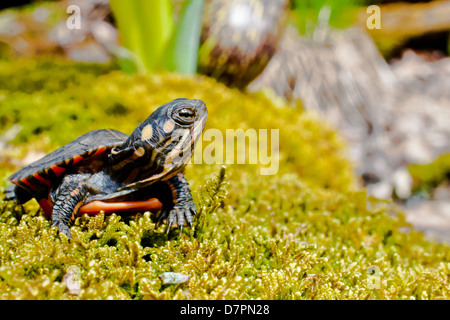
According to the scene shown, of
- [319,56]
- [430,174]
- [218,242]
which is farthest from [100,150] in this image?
[430,174]

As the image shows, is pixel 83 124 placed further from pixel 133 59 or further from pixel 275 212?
pixel 275 212

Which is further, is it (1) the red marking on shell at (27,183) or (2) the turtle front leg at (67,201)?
(1) the red marking on shell at (27,183)

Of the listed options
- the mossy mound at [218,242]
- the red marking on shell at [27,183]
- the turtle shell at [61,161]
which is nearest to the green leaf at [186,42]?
the mossy mound at [218,242]

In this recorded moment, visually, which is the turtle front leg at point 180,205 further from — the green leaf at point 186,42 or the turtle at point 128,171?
the green leaf at point 186,42

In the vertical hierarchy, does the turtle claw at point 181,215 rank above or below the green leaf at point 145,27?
below

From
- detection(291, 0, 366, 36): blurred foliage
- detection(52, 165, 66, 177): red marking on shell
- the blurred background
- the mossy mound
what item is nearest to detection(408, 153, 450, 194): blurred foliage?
the blurred background

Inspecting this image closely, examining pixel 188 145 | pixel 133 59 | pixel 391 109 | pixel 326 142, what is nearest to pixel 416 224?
pixel 326 142

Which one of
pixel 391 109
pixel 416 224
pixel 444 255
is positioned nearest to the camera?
pixel 444 255
